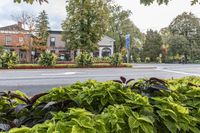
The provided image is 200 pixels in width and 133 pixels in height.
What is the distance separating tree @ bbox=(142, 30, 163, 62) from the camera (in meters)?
63.4

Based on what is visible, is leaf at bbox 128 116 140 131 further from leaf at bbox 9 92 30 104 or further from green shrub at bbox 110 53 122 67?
green shrub at bbox 110 53 122 67

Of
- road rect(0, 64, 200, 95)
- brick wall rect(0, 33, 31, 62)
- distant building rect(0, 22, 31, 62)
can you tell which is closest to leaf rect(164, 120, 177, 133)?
road rect(0, 64, 200, 95)

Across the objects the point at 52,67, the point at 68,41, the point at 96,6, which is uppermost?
the point at 96,6

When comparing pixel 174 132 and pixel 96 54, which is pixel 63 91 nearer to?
pixel 174 132

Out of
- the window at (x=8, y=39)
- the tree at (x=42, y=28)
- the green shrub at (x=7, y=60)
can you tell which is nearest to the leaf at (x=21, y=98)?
the green shrub at (x=7, y=60)

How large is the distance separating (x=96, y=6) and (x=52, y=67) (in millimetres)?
12954

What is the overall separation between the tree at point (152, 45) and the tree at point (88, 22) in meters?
26.5

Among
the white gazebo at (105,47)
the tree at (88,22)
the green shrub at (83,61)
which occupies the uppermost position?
the tree at (88,22)

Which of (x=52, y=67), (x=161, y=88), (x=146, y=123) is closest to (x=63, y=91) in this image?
(x=161, y=88)

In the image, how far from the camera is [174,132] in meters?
1.61

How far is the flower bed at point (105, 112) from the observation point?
136 centimetres

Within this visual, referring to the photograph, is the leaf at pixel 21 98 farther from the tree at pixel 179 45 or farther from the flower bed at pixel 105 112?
the tree at pixel 179 45

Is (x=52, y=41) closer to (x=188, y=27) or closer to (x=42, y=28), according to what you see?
(x=42, y=28)

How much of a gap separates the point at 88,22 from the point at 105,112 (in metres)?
36.8
